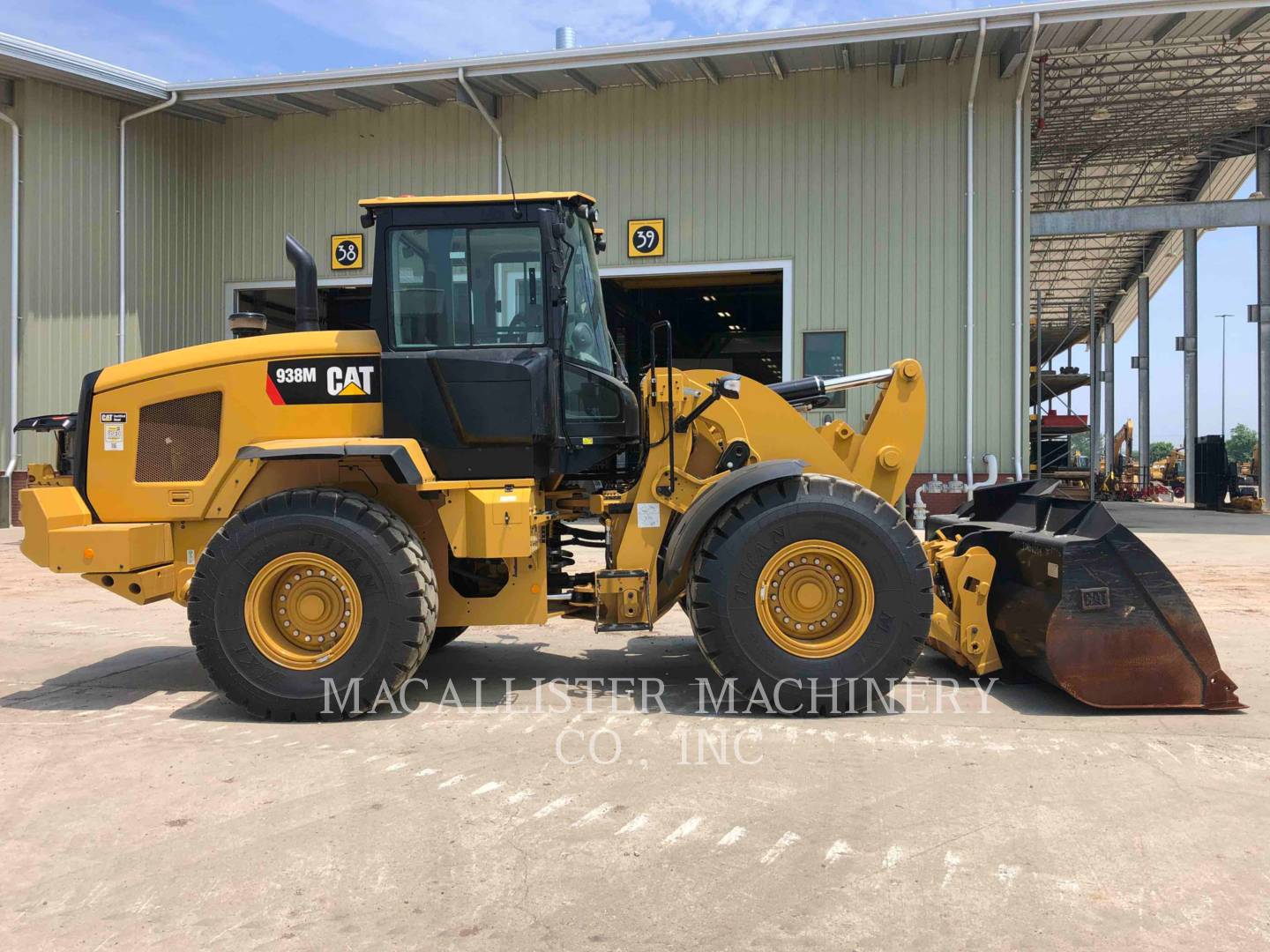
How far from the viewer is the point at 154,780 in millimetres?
4285

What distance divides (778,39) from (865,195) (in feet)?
9.25

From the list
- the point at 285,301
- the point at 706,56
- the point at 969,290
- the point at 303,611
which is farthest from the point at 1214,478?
the point at 303,611

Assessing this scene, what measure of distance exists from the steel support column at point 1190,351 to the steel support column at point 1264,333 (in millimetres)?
3249

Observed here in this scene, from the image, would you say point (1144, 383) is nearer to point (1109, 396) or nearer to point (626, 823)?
point (1109, 396)

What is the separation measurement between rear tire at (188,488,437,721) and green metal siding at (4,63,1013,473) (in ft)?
39.5

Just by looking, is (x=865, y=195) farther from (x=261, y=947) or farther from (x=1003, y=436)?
(x=261, y=947)

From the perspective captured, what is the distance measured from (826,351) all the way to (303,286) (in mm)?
11607

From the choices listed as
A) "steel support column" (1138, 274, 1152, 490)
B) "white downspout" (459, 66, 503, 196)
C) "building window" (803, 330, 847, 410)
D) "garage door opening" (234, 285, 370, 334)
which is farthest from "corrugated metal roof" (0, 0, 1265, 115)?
"steel support column" (1138, 274, 1152, 490)

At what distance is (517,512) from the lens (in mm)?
5340

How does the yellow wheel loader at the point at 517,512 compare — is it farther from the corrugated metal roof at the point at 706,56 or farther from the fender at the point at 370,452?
the corrugated metal roof at the point at 706,56

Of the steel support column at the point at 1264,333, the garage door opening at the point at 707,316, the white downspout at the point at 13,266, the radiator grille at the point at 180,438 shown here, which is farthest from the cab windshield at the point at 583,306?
the steel support column at the point at 1264,333

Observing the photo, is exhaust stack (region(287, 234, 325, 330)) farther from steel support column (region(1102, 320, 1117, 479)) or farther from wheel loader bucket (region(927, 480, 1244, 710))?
steel support column (region(1102, 320, 1117, 479))

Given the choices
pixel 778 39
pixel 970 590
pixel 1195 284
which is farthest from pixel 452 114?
pixel 1195 284

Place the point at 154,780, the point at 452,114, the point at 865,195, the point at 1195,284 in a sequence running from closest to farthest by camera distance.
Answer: the point at 154,780 → the point at 865,195 → the point at 452,114 → the point at 1195,284
